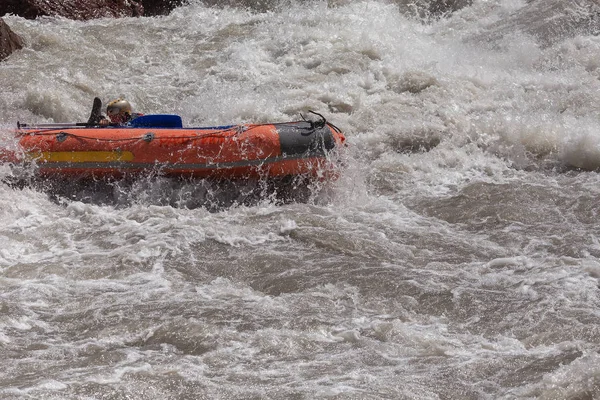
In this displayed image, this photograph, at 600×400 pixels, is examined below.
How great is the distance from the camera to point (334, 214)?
701 cm

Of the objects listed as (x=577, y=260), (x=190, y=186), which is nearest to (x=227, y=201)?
(x=190, y=186)

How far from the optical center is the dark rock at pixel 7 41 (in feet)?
32.8

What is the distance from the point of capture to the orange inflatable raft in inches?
287

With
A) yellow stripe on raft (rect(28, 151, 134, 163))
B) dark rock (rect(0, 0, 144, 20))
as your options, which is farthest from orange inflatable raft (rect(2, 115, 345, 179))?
dark rock (rect(0, 0, 144, 20))

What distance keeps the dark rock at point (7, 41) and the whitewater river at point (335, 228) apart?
0.40ft

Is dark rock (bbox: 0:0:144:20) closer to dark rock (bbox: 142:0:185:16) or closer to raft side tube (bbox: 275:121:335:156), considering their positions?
dark rock (bbox: 142:0:185:16)

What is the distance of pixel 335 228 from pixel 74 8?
715 cm

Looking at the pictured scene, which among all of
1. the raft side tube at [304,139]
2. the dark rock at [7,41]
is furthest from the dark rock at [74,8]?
the raft side tube at [304,139]

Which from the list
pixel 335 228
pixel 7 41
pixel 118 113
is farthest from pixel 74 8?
pixel 335 228

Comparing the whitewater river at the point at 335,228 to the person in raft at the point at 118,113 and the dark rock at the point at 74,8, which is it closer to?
the dark rock at the point at 74,8

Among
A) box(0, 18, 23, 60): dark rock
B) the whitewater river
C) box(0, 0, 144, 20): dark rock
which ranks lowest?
the whitewater river

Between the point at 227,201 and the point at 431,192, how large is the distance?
1.89 m

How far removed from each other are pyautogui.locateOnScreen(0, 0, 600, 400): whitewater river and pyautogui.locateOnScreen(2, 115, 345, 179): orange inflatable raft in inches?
7.7

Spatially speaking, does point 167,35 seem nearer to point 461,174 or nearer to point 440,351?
point 461,174
